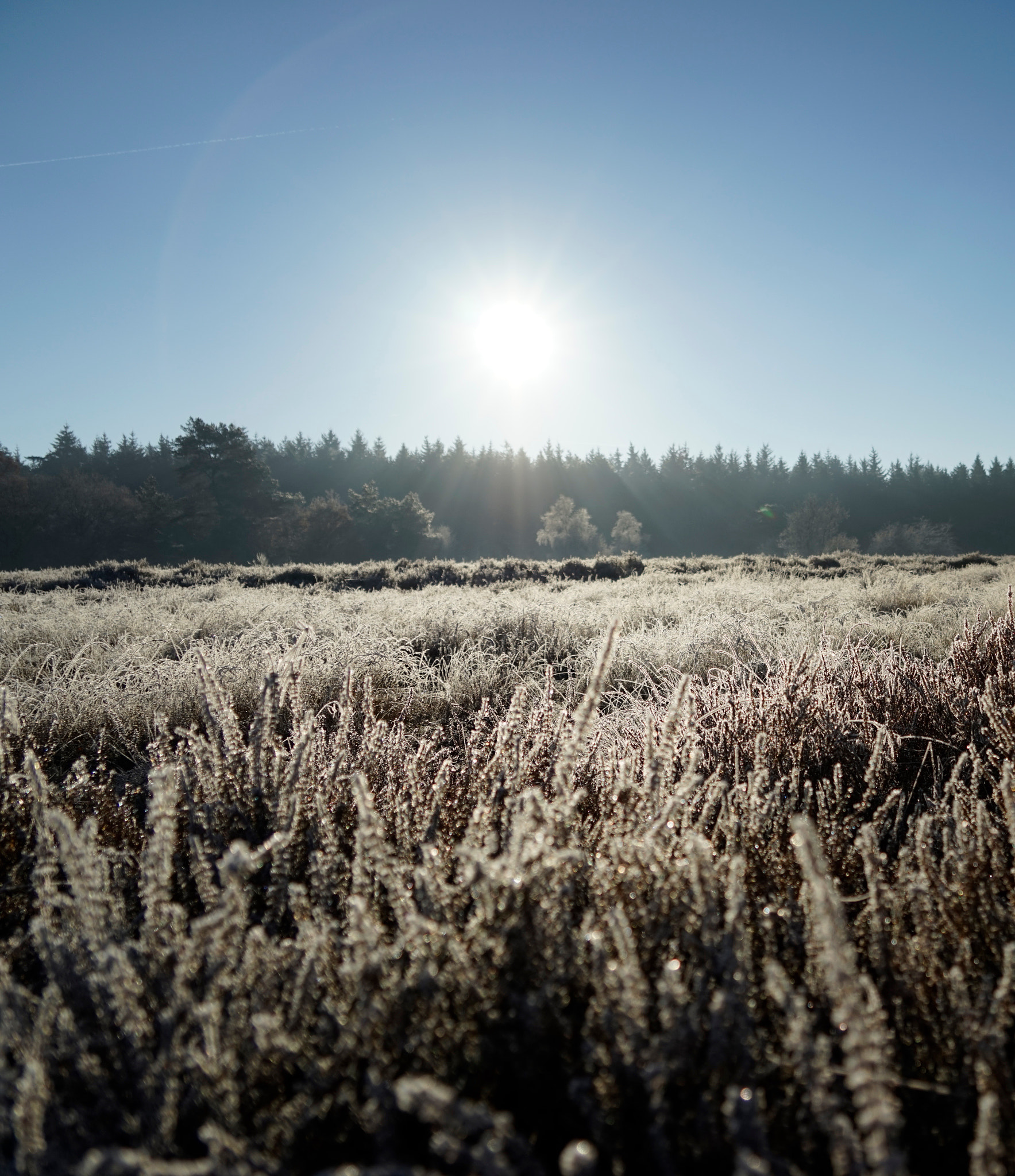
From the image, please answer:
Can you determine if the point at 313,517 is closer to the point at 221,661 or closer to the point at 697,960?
the point at 221,661

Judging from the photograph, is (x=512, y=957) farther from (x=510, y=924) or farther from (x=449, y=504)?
(x=449, y=504)

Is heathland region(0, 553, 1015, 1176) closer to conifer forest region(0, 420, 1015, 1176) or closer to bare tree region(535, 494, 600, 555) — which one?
conifer forest region(0, 420, 1015, 1176)

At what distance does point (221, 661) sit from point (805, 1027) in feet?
12.4

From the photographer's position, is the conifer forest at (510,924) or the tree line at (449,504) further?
the tree line at (449,504)

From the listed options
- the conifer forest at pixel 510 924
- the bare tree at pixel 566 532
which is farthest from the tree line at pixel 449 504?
the conifer forest at pixel 510 924

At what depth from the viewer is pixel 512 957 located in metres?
1.02

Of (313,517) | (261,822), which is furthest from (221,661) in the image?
(313,517)

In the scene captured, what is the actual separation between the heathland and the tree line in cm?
4043

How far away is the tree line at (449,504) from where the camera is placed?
125ft

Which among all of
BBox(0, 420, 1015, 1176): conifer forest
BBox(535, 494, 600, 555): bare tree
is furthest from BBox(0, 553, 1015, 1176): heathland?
BBox(535, 494, 600, 555): bare tree

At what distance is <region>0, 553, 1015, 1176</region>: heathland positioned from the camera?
0.76 meters

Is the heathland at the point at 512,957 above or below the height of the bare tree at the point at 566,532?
below

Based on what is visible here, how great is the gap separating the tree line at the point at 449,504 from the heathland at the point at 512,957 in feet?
133

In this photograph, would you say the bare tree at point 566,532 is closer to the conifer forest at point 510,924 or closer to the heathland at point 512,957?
the conifer forest at point 510,924
